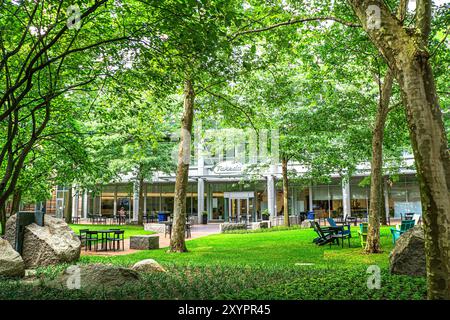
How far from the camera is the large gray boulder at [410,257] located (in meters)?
7.11

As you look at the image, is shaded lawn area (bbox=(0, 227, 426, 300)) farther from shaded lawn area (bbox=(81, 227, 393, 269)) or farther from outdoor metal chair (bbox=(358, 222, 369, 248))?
outdoor metal chair (bbox=(358, 222, 369, 248))

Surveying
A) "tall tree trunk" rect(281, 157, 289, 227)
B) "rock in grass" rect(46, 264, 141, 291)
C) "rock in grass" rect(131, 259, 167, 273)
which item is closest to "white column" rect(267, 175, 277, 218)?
"tall tree trunk" rect(281, 157, 289, 227)

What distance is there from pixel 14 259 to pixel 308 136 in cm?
1328

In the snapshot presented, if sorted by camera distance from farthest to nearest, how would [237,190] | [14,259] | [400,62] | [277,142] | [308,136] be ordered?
1. [237,190]
2. [277,142]
3. [308,136]
4. [14,259]
5. [400,62]

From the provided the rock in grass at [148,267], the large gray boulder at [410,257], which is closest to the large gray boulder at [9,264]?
the rock in grass at [148,267]

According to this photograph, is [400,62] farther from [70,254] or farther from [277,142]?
[277,142]

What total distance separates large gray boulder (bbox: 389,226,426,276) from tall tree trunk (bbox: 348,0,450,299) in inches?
116

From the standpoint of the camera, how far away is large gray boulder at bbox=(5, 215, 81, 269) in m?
9.55

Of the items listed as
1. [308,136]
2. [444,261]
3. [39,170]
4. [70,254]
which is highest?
[308,136]

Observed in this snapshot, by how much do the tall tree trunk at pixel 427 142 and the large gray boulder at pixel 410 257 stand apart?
2955 mm

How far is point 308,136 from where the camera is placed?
17844 millimetres

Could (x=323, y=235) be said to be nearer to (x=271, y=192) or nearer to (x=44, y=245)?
(x=44, y=245)
